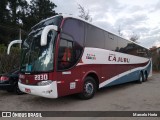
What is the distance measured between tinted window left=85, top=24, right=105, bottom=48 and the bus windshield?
176 centimetres

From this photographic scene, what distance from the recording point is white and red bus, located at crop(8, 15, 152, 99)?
7.10m

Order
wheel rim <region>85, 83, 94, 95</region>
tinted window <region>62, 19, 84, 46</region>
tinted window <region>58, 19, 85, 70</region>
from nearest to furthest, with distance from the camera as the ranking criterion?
tinted window <region>58, 19, 85, 70</region>, tinted window <region>62, 19, 84, 46</region>, wheel rim <region>85, 83, 94, 95</region>

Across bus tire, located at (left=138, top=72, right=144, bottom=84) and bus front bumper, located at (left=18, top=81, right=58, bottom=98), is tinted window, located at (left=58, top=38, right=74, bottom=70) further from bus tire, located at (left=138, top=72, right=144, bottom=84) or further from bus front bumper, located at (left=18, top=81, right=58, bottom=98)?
bus tire, located at (left=138, top=72, right=144, bottom=84)

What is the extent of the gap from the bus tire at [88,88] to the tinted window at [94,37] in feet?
4.90

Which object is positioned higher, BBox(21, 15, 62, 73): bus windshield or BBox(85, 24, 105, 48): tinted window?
BBox(85, 24, 105, 48): tinted window

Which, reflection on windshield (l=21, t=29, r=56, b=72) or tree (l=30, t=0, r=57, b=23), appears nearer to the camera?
reflection on windshield (l=21, t=29, r=56, b=72)

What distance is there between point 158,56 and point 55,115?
2422 cm

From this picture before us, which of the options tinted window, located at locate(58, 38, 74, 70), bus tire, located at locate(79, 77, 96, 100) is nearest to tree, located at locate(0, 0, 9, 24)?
bus tire, located at locate(79, 77, 96, 100)

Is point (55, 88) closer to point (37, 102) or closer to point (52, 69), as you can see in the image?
point (52, 69)

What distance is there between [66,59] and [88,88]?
6.11ft

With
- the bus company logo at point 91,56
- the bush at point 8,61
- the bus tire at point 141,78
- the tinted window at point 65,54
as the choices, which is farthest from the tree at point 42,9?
the tinted window at point 65,54

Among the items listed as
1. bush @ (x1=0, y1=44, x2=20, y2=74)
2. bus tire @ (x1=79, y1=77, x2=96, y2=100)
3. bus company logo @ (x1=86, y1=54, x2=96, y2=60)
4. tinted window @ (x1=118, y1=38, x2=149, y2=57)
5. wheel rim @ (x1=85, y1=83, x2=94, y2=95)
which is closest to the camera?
bus tire @ (x1=79, y1=77, x2=96, y2=100)

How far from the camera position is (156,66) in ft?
91.8

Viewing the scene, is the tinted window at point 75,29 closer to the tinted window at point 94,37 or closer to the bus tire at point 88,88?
the tinted window at point 94,37
